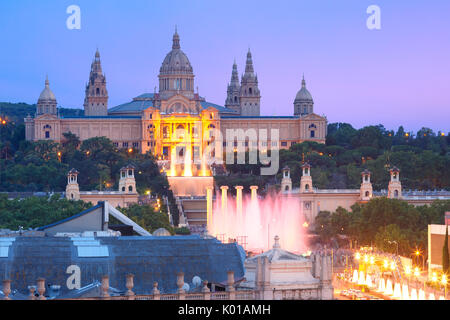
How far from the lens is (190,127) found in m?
183

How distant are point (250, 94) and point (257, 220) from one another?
8731cm

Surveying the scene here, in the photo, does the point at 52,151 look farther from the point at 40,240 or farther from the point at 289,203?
the point at 40,240

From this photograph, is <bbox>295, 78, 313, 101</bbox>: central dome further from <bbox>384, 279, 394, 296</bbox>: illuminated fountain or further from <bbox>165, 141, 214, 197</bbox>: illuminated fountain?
<bbox>384, 279, 394, 296</bbox>: illuminated fountain

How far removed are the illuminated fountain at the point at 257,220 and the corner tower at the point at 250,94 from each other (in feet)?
229

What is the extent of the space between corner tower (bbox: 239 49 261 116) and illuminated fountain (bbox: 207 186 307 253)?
229ft

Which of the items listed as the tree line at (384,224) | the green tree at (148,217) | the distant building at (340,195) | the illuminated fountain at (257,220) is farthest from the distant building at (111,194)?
the tree line at (384,224)

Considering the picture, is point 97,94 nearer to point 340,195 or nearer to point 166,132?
point 166,132

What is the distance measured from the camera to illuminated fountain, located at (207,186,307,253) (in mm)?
103600

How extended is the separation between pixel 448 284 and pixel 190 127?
379 feet

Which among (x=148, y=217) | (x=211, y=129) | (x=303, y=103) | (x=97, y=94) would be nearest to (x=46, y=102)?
(x=97, y=94)

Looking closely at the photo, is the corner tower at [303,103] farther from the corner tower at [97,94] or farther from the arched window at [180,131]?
the corner tower at [97,94]

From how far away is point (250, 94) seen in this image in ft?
649

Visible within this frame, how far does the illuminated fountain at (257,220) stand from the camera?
10360 cm
